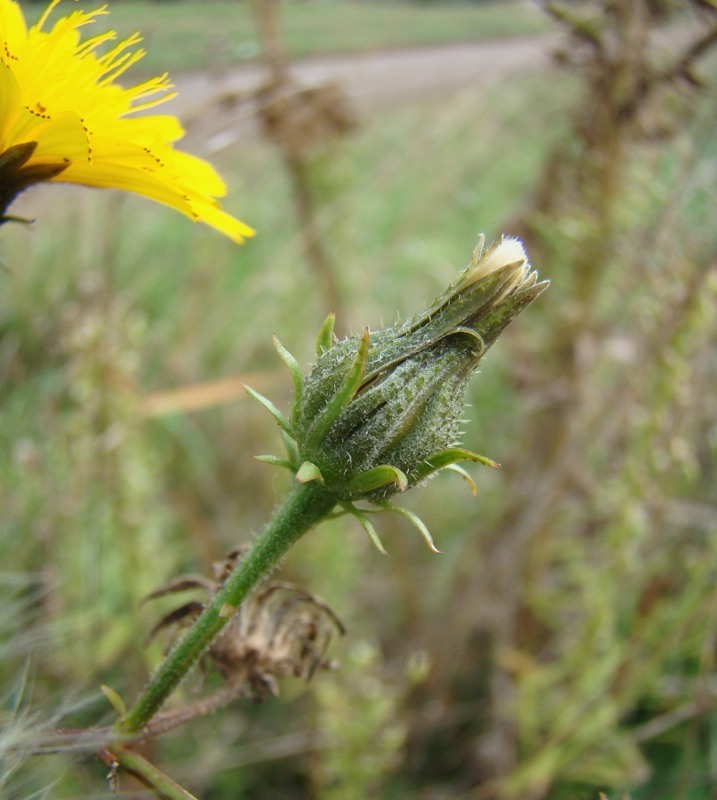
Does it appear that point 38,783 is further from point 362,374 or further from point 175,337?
point 175,337

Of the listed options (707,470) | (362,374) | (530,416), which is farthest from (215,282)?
(362,374)

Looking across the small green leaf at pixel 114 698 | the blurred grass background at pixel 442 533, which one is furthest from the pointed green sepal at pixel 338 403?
the small green leaf at pixel 114 698

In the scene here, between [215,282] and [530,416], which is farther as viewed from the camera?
[215,282]

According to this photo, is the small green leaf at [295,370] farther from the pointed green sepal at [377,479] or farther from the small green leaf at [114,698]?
the small green leaf at [114,698]

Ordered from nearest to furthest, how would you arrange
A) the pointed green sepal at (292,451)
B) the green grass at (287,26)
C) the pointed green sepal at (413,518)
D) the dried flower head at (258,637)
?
1. the pointed green sepal at (413,518)
2. the pointed green sepal at (292,451)
3. the dried flower head at (258,637)
4. the green grass at (287,26)

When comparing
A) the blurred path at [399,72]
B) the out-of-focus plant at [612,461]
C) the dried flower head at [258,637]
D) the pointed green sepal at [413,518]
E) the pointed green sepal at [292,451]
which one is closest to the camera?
the pointed green sepal at [413,518]

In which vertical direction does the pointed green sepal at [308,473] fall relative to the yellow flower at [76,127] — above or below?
below

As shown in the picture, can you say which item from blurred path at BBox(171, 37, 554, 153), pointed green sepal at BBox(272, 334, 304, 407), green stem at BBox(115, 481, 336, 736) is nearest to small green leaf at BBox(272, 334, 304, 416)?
pointed green sepal at BBox(272, 334, 304, 407)
